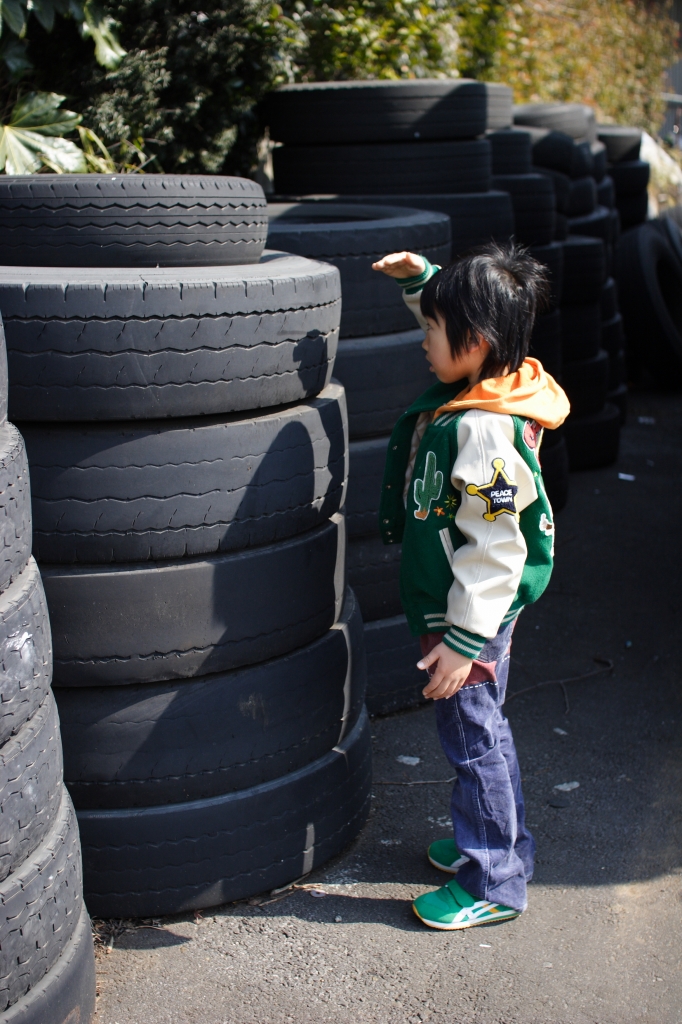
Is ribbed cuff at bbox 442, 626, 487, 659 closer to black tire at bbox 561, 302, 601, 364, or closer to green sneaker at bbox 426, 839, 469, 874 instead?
green sneaker at bbox 426, 839, 469, 874

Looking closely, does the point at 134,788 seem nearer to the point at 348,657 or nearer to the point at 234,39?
the point at 348,657

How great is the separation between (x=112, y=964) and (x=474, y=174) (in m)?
3.91

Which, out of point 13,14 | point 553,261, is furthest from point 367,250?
point 553,261

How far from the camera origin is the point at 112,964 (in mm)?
2324

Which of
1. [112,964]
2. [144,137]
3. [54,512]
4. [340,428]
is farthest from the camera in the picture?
[144,137]

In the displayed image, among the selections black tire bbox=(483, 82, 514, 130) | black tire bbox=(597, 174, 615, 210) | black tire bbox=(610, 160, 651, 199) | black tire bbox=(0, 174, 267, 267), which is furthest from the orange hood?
black tire bbox=(610, 160, 651, 199)

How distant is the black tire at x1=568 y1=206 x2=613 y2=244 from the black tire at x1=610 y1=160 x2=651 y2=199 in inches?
87.3

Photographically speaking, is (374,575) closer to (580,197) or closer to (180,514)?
(180,514)

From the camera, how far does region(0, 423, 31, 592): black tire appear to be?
1801mm

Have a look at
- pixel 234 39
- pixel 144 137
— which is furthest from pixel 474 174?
pixel 144 137

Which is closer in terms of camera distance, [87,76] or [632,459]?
[87,76]

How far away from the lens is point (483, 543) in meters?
2.18

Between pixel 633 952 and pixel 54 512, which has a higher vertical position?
pixel 54 512

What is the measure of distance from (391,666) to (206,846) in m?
1.27
